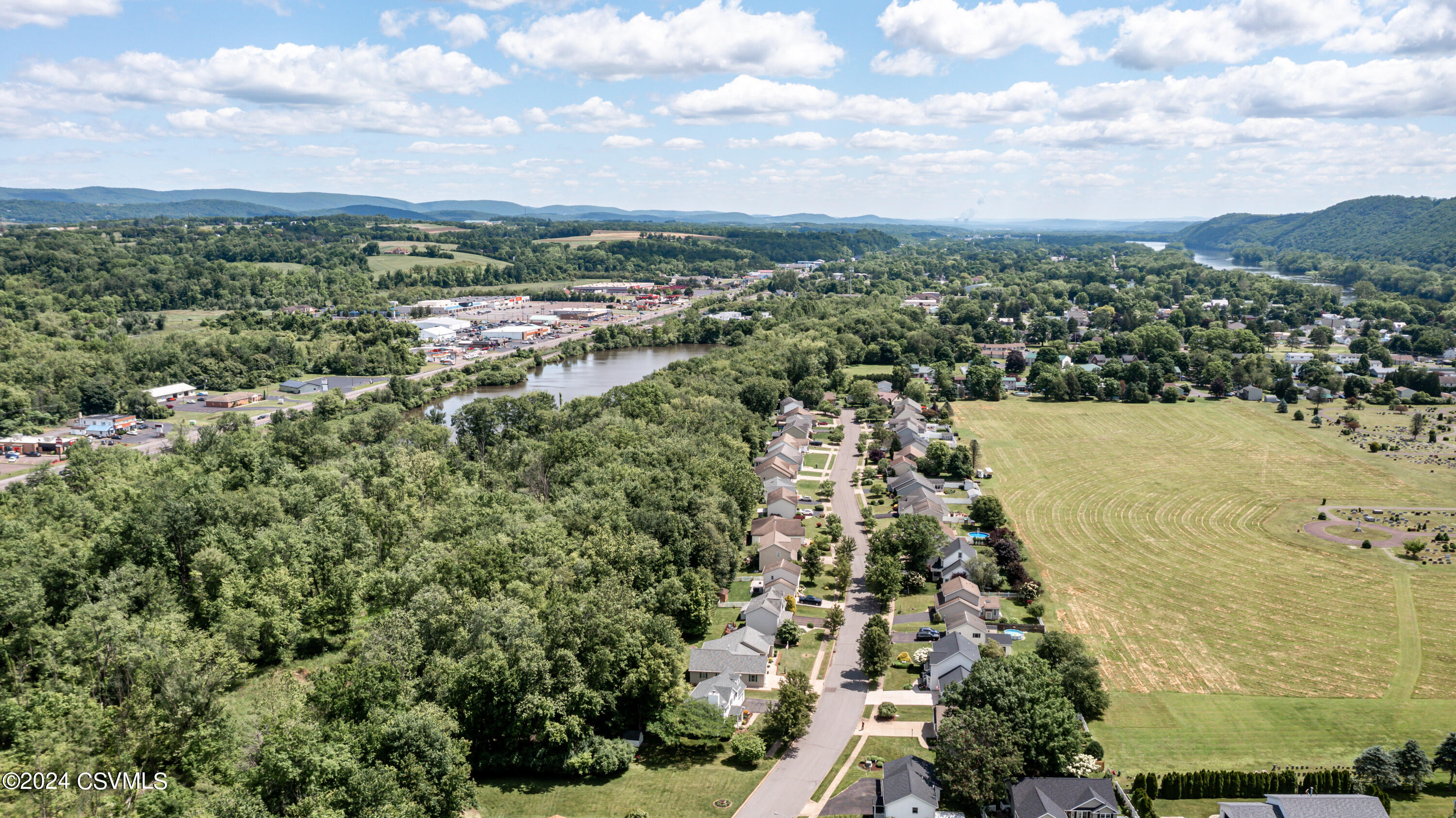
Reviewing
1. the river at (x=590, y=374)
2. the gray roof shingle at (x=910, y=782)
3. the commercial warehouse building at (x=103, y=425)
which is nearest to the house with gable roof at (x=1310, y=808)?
the gray roof shingle at (x=910, y=782)

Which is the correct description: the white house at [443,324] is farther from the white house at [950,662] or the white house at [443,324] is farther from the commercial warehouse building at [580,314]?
the white house at [950,662]

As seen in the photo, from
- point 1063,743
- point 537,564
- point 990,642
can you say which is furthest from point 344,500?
point 1063,743

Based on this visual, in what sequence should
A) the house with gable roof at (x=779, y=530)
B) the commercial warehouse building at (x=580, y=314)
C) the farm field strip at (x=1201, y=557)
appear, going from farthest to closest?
the commercial warehouse building at (x=580, y=314)
the house with gable roof at (x=779, y=530)
the farm field strip at (x=1201, y=557)

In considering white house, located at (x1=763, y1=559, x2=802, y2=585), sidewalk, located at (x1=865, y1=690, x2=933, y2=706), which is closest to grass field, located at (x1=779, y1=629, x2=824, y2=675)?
sidewalk, located at (x1=865, y1=690, x2=933, y2=706)

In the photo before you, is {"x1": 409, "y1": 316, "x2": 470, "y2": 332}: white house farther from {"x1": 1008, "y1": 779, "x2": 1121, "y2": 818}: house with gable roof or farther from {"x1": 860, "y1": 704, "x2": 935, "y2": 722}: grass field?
{"x1": 1008, "y1": 779, "x2": 1121, "y2": 818}: house with gable roof

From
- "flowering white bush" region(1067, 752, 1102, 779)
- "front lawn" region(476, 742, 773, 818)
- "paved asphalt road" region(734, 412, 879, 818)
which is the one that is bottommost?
"front lawn" region(476, 742, 773, 818)
